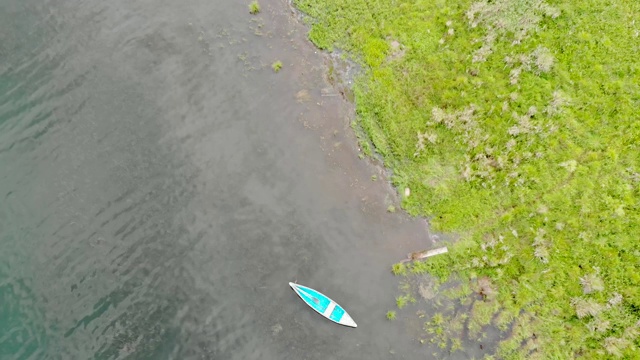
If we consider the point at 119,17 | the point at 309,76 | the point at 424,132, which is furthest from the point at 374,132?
the point at 119,17

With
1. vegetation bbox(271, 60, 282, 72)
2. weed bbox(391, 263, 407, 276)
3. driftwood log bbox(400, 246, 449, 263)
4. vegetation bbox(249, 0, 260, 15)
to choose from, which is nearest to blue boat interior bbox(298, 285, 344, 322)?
weed bbox(391, 263, 407, 276)

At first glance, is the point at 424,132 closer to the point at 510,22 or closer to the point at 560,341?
the point at 510,22

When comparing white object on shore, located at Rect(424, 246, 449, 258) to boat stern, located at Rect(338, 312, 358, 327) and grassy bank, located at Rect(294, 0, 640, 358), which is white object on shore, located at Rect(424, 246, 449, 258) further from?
boat stern, located at Rect(338, 312, 358, 327)

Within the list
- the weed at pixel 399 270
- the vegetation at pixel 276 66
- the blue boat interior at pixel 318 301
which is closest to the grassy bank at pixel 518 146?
the weed at pixel 399 270

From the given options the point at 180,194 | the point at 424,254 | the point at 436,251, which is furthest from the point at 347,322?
the point at 180,194

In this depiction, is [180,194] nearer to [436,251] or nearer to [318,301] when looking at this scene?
[318,301]
